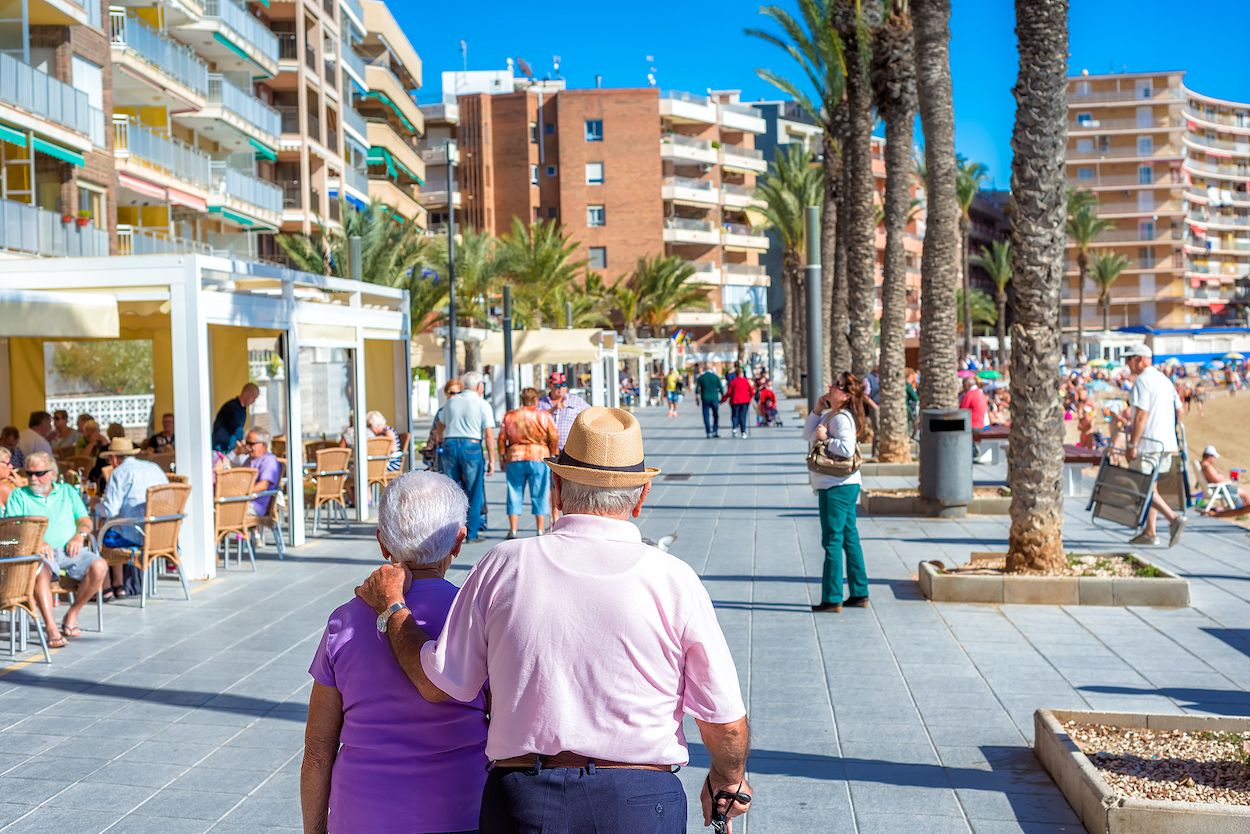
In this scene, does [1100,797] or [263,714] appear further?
[263,714]

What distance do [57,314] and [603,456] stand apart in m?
9.58

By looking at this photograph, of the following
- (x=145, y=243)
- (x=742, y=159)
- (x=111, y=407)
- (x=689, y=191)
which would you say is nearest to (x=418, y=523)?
(x=111, y=407)

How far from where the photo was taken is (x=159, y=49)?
126ft

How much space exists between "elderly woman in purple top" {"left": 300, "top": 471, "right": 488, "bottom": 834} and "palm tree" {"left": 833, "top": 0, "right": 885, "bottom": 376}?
19132 mm

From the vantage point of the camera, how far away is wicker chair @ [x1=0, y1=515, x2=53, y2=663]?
8.18 metres

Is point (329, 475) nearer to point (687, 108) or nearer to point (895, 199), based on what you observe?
point (895, 199)

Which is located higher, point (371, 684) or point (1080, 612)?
point (371, 684)

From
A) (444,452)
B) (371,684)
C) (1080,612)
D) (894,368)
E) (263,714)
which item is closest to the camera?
(371,684)

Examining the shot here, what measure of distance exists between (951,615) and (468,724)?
22.5 feet

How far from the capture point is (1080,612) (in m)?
9.44

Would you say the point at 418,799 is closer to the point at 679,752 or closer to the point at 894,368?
the point at 679,752

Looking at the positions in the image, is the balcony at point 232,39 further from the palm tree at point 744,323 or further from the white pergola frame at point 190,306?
the palm tree at point 744,323

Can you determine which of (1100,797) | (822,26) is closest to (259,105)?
(822,26)

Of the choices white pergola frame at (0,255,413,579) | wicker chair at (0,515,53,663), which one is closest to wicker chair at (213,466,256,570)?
white pergola frame at (0,255,413,579)
